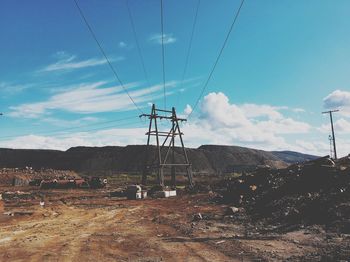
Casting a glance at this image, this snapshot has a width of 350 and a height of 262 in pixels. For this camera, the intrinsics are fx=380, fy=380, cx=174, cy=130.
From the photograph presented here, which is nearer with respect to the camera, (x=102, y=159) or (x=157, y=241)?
(x=157, y=241)

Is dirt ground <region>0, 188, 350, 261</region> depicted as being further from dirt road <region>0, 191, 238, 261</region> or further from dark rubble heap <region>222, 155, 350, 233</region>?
dark rubble heap <region>222, 155, 350, 233</region>

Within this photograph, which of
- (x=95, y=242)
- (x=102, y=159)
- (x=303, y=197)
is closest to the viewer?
(x=95, y=242)

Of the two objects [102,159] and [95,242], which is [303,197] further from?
[102,159]

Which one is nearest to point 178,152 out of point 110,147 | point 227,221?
point 110,147

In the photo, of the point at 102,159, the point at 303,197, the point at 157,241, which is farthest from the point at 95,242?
the point at 102,159

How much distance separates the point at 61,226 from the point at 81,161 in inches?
4219

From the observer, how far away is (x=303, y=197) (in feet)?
50.3

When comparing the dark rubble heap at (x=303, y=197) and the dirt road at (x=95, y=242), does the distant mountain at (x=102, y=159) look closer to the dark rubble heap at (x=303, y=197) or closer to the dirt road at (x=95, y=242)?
the dark rubble heap at (x=303, y=197)

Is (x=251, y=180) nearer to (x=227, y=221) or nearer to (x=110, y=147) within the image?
(x=227, y=221)

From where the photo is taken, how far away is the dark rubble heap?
12.0 meters

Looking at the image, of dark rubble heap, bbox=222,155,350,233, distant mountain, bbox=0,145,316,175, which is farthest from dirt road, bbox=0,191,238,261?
distant mountain, bbox=0,145,316,175

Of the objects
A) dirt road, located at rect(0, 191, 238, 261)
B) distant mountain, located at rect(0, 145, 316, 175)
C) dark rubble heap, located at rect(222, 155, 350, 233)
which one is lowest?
dirt road, located at rect(0, 191, 238, 261)

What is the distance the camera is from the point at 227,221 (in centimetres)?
1423

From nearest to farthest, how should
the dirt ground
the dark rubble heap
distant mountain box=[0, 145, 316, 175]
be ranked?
the dirt ground
the dark rubble heap
distant mountain box=[0, 145, 316, 175]
